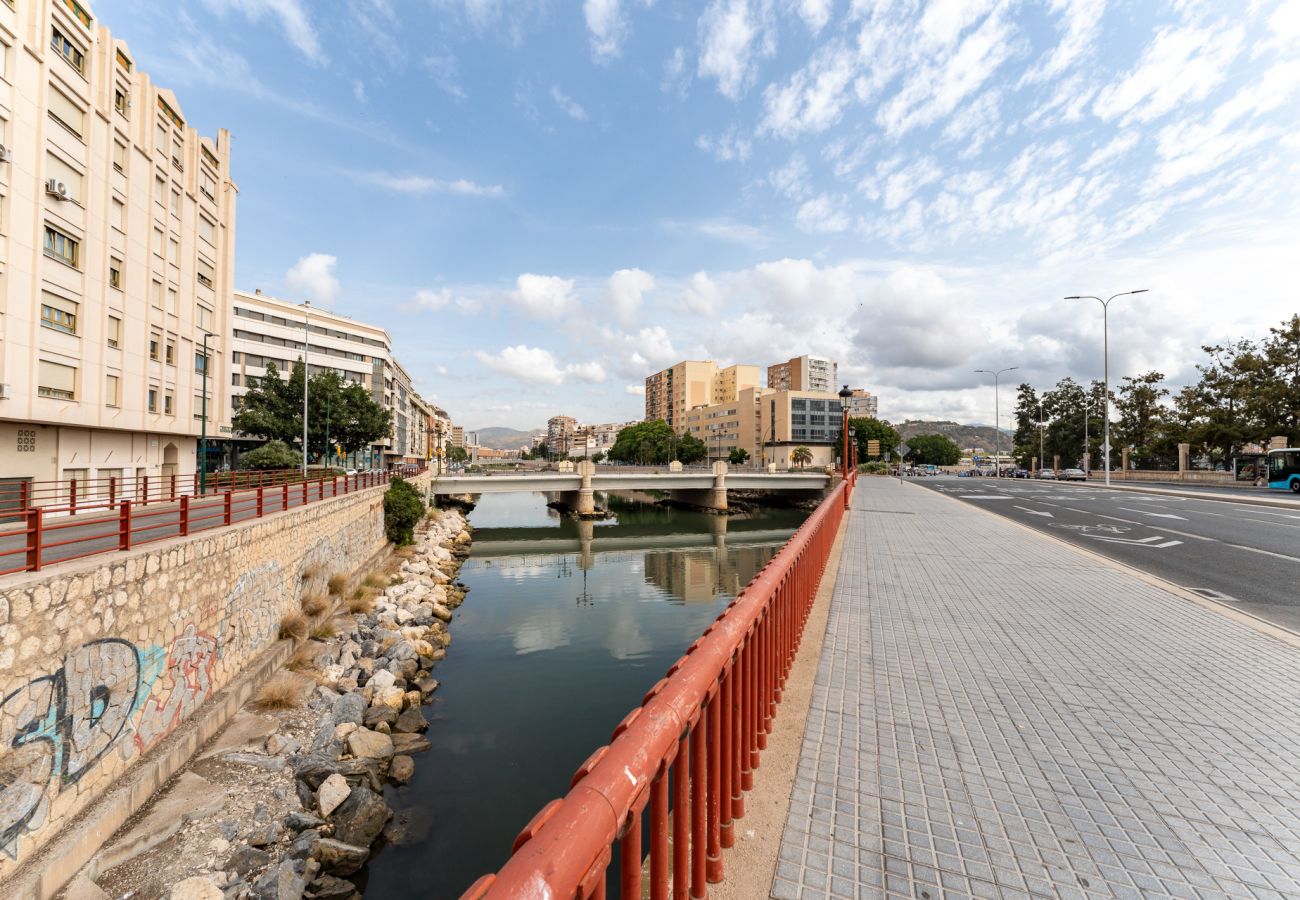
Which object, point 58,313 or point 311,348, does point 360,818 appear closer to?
point 58,313

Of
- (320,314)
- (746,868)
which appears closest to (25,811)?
(746,868)

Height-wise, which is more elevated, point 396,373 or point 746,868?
point 396,373

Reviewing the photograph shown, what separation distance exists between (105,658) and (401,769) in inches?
156

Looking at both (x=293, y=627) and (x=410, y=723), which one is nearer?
(x=410, y=723)

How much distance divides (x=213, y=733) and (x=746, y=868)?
30.3 feet

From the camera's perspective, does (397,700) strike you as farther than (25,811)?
Yes

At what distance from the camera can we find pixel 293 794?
7.21 m

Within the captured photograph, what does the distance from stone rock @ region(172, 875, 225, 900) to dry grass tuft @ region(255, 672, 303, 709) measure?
407cm

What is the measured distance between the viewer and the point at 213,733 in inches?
322

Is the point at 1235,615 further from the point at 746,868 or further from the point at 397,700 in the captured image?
the point at 397,700

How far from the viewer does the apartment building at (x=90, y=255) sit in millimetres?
15383

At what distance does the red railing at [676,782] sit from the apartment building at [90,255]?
21723 mm

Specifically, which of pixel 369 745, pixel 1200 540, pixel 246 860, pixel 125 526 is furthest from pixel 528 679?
pixel 1200 540

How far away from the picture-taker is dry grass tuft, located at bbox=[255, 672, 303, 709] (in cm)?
921
